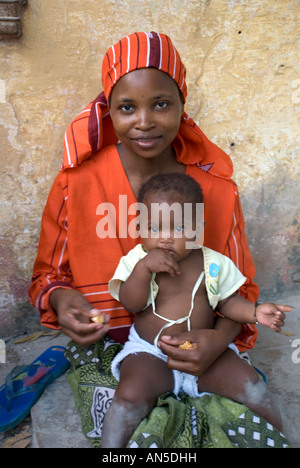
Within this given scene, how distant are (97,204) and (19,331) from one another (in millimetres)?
1109

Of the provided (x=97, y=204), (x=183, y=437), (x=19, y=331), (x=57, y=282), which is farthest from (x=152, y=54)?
(x=19, y=331)

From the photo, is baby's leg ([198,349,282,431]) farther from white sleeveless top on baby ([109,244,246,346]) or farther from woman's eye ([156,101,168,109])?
woman's eye ([156,101,168,109])

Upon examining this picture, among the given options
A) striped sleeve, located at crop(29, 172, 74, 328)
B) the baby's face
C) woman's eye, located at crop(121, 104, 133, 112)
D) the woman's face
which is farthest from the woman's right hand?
woman's eye, located at crop(121, 104, 133, 112)

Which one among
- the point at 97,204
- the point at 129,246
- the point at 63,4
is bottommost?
the point at 129,246

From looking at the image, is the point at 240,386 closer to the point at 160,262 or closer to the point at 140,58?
the point at 160,262

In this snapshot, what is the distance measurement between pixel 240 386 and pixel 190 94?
1660 mm

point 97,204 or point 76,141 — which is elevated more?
point 76,141

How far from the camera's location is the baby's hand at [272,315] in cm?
192

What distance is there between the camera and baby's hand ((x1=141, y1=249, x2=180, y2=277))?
1.95 meters

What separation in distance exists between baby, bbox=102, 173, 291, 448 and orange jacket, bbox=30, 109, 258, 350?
0.64ft

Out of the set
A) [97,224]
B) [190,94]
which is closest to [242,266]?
[97,224]

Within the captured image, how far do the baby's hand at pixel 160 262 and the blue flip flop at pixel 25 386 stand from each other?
81cm

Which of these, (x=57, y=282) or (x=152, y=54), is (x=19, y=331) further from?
(x=152, y=54)

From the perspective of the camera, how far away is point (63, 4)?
2680 millimetres
